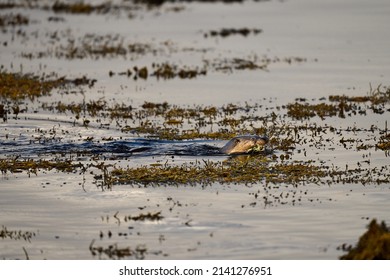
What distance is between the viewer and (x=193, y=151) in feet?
52.2

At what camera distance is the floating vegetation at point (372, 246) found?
9.64 meters

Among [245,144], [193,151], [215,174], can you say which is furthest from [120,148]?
[215,174]

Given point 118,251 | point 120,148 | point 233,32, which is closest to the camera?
Result: point 118,251

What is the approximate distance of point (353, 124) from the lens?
18109 mm

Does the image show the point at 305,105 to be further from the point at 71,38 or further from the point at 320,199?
the point at 71,38

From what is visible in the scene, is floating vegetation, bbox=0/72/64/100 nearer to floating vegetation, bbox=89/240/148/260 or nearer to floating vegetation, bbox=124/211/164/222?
floating vegetation, bbox=124/211/164/222

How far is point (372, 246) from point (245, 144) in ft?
19.4

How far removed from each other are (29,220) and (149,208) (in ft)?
5.22

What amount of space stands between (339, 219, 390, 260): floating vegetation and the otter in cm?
530

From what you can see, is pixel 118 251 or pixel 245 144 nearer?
pixel 118 251

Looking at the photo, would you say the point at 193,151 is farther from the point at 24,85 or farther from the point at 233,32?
the point at 233,32

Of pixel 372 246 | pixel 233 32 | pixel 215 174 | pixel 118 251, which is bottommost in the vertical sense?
pixel 118 251

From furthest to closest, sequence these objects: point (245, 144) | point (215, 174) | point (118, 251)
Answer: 1. point (245, 144)
2. point (215, 174)
3. point (118, 251)

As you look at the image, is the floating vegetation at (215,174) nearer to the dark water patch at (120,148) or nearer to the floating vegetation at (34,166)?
the floating vegetation at (34,166)
